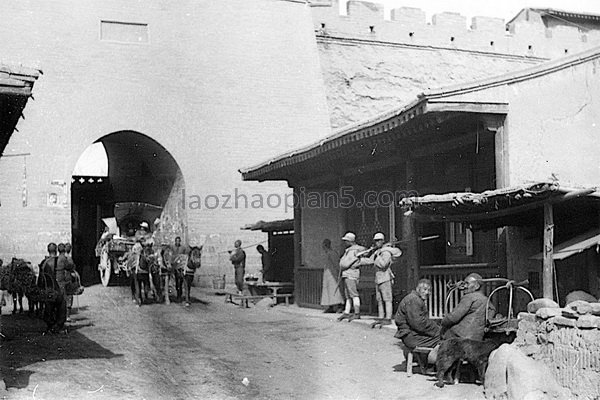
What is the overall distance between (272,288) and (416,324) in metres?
9.24

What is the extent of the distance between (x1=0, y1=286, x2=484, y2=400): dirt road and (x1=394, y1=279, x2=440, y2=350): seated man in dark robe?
424 mm

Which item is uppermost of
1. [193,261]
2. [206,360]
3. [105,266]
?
[193,261]

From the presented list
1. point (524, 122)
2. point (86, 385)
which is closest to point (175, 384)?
point (86, 385)

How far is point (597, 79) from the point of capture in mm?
11461

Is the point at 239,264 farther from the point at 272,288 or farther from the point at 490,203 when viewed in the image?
the point at 490,203

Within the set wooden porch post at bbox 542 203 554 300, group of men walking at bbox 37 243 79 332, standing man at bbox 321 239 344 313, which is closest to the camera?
wooden porch post at bbox 542 203 554 300

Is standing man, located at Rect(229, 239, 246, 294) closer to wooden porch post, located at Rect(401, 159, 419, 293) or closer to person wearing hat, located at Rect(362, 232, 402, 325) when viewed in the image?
person wearing hat, located at Rect(362, 232, 402, 325)

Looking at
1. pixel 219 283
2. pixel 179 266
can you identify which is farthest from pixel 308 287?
pixel 219 283

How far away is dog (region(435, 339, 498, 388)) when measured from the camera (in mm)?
8430

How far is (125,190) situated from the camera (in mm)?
25578

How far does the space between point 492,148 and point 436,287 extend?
2.22 m

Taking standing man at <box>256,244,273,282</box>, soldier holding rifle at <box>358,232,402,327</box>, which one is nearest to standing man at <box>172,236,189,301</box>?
standing man at <box>256,244,273,282</box>

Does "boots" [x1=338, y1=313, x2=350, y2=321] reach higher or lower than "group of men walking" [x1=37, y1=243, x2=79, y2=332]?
lower

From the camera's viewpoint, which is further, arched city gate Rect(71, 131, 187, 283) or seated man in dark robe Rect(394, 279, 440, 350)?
arched city gate Rect(71, 131, 187, 283)
